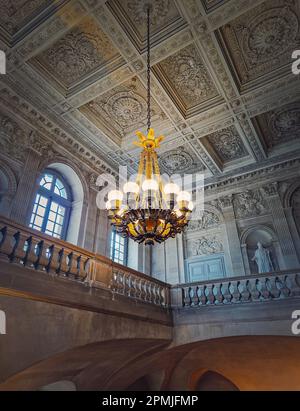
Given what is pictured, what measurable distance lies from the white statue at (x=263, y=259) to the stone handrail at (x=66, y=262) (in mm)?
3408

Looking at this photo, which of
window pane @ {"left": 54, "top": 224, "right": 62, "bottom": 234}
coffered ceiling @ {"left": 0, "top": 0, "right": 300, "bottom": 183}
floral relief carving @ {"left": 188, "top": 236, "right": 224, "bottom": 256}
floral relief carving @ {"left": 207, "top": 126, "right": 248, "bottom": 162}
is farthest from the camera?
floral relief carving @ {"left": 188, "top": 236, "right": 224, "bottom": 256}

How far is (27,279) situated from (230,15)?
5.92m

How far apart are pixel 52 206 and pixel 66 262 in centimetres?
362

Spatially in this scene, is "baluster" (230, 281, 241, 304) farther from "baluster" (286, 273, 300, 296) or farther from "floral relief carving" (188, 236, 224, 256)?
"floral relief carving" (188, 236, 224, 256)

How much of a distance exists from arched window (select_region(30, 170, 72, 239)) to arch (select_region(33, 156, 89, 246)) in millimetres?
125

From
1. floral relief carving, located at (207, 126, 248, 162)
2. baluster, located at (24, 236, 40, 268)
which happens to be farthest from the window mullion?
floral relief carving, located at (207, 126, 248, 162)

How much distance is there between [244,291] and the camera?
271 inches

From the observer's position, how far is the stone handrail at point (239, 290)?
21.4 ft

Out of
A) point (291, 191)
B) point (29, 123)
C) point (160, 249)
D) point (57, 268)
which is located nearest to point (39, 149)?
point (29, 123)

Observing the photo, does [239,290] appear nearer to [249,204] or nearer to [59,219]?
[249,204]

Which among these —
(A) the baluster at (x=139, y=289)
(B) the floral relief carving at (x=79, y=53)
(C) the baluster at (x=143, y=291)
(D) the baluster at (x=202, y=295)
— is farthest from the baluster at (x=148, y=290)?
(B) the floral relief carving at (x=79, y=53)

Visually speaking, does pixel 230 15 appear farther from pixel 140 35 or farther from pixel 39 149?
pixel 39 149

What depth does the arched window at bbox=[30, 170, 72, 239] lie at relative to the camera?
7.60m

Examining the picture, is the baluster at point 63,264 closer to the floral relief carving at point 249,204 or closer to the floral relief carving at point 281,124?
the floral relief carving at point 281,124
